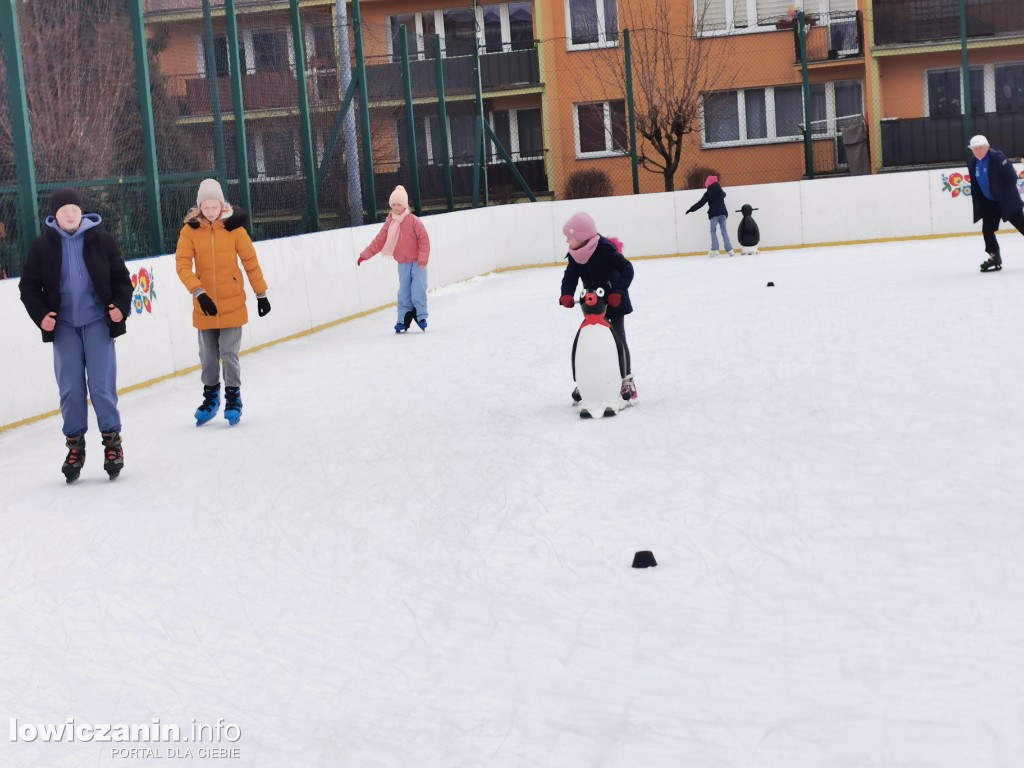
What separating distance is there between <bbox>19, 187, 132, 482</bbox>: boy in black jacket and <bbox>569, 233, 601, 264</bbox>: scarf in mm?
2472

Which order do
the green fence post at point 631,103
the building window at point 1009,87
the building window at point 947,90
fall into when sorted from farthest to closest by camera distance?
the building window at point 947,90 → the building window at point 1009,87 → the green fence post at point 631,103

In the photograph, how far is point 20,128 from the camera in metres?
10.5

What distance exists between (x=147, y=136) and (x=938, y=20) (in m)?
21.6

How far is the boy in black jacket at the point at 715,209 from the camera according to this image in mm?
22297

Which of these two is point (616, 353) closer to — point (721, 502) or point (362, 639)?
point (721, 502)

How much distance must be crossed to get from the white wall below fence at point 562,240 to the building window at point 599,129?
9091 mm

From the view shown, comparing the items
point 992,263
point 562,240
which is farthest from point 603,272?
point 562,240

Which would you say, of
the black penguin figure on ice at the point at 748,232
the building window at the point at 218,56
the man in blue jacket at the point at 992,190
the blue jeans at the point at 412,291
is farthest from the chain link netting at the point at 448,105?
the man in blue jacket at the point at 992,190

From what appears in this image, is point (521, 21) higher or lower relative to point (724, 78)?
higher

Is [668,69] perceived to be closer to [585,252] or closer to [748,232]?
[748,232]

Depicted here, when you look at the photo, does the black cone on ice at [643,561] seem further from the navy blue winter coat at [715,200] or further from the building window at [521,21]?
the building window at [521,21]

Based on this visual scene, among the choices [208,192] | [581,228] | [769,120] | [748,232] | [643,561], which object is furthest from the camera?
[769,120]

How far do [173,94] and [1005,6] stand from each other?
2091cm

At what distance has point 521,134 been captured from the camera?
115ft
